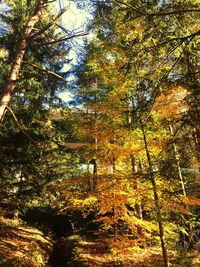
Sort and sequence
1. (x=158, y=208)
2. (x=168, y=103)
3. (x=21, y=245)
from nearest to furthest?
(x=158, y=208) → (x=168, y=103) → (x=21, y=245)

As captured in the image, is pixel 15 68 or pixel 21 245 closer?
pixel 15 68

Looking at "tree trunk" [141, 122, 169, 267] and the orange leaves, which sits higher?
the orange leaves

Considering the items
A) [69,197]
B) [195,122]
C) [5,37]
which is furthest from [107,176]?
[5,37]

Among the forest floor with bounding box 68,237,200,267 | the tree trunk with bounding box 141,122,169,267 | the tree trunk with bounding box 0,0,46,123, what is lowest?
the forest floor with bounding box 68,237,200,267

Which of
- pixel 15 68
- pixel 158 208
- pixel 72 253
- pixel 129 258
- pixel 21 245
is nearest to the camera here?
pixel 15 68

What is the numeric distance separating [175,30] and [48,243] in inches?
488

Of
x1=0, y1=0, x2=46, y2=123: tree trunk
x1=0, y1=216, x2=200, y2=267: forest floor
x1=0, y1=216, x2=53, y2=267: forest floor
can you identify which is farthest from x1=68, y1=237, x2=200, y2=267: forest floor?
x1=0, y1=0, x2=46, y2=123: tree trunk

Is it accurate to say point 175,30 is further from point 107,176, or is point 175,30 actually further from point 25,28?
point 107,176

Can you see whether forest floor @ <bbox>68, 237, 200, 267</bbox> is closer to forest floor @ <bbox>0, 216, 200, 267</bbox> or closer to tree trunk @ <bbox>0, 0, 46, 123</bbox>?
forest floor @ <bbox>0, 216, 200, 267</bbox>

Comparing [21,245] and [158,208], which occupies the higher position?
[158,208]

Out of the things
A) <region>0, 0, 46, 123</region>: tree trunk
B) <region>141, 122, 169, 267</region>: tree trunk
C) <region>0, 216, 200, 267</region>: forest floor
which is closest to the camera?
<region>0, 0, 46, 123</region>: tree trunk

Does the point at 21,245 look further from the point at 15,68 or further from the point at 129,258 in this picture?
the point at 15,68

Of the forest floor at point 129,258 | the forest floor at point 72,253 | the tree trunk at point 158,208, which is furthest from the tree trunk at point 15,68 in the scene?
the forest floor at point 129,258

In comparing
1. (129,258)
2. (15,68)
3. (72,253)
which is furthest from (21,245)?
(15,68)
